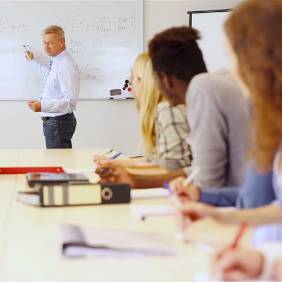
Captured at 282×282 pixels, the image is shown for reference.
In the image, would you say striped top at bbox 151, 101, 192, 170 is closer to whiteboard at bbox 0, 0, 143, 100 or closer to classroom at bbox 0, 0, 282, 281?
classroom at bbox 0, 0, 282, 281

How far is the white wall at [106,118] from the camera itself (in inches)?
175

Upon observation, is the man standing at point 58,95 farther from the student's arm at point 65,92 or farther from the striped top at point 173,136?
the striped top at point 173,136

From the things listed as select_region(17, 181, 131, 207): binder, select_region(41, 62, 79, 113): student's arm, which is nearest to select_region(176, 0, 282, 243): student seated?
select_region(17, 181, 131, 207): binder

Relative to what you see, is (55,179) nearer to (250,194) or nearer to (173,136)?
(173,136)

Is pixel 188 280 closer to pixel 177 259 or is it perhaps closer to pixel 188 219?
pixel 177 259

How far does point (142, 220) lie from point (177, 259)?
1.19 feet

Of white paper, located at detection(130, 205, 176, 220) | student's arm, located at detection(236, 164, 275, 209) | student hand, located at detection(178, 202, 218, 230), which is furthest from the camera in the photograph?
white paper, located at detection(130, 205, 176, 220)

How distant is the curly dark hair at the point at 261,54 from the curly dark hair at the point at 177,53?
29.7 inches

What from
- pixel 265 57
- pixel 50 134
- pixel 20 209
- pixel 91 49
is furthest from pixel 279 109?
pixel 91 49

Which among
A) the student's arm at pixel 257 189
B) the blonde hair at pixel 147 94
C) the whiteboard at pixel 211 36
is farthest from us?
the whiteboard at pixel 211 36

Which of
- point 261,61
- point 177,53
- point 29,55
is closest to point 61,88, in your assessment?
point 29,55

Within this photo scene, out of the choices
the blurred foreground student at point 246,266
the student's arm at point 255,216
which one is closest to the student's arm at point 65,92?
the student's arm at point 255,216

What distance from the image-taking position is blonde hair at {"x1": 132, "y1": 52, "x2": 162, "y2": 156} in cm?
201

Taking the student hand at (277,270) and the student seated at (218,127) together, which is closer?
the student hand at (277,270)
